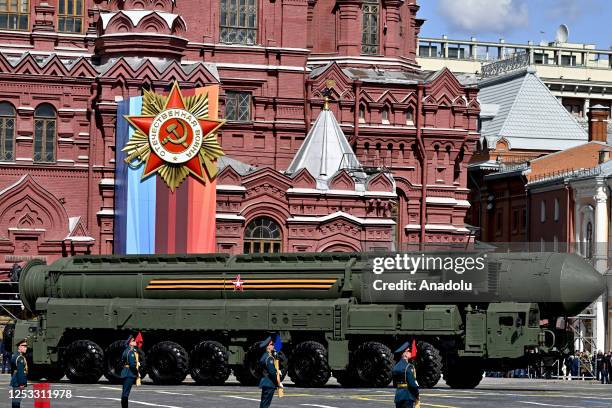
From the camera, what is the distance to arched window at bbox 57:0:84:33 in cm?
8394

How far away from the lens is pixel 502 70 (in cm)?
13250

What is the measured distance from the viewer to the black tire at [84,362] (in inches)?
2095

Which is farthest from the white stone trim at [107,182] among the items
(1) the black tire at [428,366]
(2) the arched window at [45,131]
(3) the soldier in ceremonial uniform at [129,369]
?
(3) the soldier in ceremonial uniform at [129,369]

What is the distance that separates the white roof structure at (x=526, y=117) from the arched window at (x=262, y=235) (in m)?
31.5

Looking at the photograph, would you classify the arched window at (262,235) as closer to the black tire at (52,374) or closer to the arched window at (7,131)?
the arched window at (7,131)

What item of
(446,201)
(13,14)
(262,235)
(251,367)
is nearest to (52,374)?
(251,367)

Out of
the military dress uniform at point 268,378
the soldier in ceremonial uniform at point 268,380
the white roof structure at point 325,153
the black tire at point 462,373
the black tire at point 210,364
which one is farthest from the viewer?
the white roof structure at point 325,153

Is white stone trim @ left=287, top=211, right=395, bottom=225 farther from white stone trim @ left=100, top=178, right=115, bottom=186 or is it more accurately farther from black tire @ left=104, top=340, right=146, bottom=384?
black tire @ left=104, top=340, right=146, bottom=384

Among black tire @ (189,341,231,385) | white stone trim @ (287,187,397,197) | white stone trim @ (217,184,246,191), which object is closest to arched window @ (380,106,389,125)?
white stone trim @ (287,187,397,197)

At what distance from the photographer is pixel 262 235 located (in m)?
80.1

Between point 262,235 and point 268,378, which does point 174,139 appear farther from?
point 268,378

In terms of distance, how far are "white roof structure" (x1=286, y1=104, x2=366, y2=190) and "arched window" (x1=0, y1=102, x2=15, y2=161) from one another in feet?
40.7

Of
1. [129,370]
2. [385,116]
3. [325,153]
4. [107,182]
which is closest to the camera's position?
[129,370]

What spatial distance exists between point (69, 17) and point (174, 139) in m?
9.70
